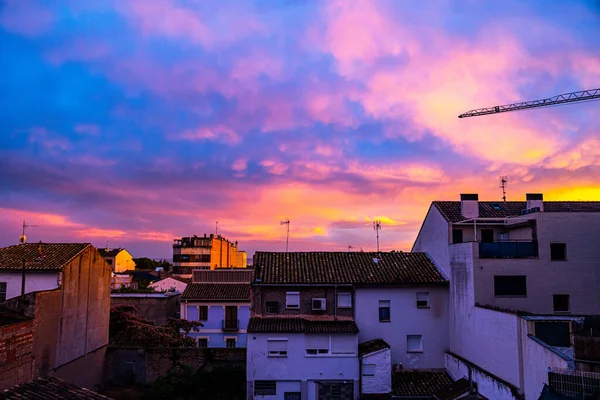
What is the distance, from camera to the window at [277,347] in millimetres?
27734

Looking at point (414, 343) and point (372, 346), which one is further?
point (414, 343)

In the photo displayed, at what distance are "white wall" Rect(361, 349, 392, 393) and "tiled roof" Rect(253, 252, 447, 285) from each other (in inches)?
182

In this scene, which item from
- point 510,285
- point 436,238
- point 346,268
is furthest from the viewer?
point 436,238

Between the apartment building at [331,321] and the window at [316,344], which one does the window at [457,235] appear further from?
the window at [316,344]

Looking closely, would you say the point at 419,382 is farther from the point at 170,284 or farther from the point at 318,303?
the point at 170,284

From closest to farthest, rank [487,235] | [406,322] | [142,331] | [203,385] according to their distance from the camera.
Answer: [406,322], [203,385], [487,235], [142,331]

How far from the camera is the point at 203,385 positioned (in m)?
30.0

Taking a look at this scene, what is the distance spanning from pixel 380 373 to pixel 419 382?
2578mm

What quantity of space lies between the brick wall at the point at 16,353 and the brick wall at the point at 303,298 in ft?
40.6

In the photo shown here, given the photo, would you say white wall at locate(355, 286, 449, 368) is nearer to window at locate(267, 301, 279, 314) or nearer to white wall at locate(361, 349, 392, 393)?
white wall at locate(361, 349, 392, 393)

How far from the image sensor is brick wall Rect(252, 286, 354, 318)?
2995cm

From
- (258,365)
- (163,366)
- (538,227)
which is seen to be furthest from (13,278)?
(538,227)

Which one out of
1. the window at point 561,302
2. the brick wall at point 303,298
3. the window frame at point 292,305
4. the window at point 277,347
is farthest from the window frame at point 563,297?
the window at point 277,347

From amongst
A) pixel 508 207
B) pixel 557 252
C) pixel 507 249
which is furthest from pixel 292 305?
pixel 508 207
